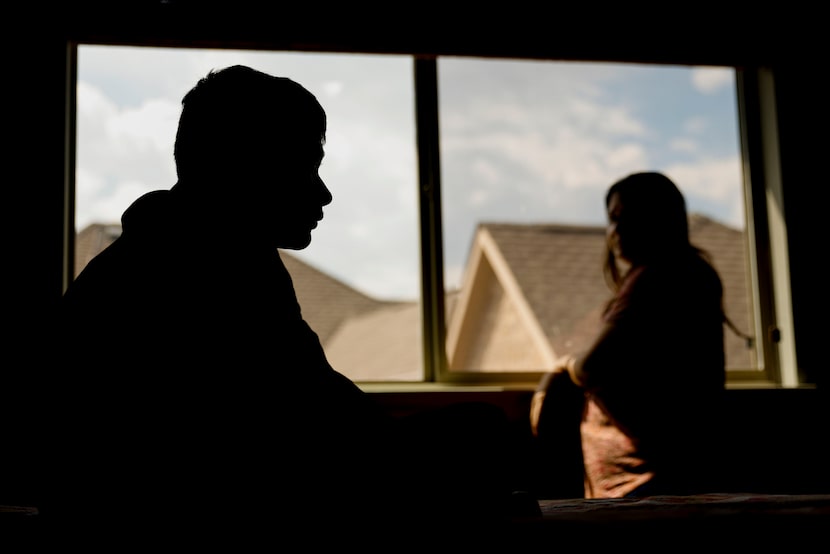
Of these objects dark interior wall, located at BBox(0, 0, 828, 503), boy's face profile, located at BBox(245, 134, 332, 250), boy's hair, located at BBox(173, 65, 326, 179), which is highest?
dark interior wall, located at BBox(0, 0, 828, 503)

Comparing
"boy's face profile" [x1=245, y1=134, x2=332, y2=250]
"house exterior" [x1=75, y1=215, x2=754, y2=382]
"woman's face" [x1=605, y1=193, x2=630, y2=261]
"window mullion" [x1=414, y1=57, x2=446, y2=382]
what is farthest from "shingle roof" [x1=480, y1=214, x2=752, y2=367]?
"boy's face profile" [x1=245, y1=134, x2=332, y2=250]

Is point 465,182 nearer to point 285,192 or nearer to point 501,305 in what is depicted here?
point 501,305

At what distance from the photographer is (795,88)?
2.93 metres

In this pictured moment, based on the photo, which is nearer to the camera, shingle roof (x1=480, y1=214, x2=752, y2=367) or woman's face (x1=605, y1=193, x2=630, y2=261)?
woman's face (x1=605, y1=193, x2=630, y2=261)

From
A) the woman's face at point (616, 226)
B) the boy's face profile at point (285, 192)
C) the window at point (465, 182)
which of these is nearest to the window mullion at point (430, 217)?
the window at point (465, 182)

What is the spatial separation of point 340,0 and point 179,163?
177 cm

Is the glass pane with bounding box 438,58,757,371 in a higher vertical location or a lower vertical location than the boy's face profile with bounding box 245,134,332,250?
higher

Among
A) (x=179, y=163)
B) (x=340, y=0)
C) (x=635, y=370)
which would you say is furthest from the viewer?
(x=340, y=0)

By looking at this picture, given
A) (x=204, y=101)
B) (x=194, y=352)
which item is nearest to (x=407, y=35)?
(x=204, y=101)

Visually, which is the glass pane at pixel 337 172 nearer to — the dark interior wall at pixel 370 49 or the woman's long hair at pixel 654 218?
the dark interior wall at pixel 370 49

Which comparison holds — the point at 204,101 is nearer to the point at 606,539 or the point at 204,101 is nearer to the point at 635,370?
the point at 606,539

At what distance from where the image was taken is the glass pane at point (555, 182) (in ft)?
9.30

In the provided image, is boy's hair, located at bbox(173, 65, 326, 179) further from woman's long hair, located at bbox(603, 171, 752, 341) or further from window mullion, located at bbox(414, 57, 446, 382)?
window mullion, located at bbox(414, 57, 446, 382)

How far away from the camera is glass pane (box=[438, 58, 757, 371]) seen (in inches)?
112
